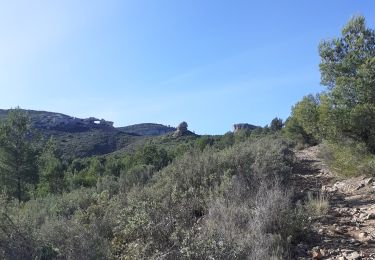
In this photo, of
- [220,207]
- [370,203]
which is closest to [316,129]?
[370,203]

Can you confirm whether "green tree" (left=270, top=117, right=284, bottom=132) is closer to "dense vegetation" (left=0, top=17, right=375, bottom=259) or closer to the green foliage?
"dense vegetation" (left=0, top=17, right=375, bottom=259)

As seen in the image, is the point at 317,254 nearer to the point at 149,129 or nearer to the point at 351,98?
the point at 351,98

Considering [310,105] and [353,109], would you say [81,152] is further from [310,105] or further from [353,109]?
[353,109]

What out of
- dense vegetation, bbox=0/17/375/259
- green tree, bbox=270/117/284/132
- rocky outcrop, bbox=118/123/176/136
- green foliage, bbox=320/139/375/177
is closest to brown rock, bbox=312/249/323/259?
dense vegetation, bbox=0/17/375/259

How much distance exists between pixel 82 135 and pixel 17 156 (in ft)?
168

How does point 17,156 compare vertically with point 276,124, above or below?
below

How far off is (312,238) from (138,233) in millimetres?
2703

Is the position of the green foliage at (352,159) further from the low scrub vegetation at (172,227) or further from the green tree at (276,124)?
the green tree at (276,124)

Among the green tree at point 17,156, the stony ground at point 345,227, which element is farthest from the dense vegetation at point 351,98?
the green tree at point 17,156

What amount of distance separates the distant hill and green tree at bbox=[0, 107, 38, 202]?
3347cm

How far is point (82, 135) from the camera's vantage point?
75500 millimetres

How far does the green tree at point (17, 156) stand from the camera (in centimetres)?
2455

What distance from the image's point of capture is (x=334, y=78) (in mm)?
13797

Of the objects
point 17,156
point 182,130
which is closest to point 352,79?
point 17,156
